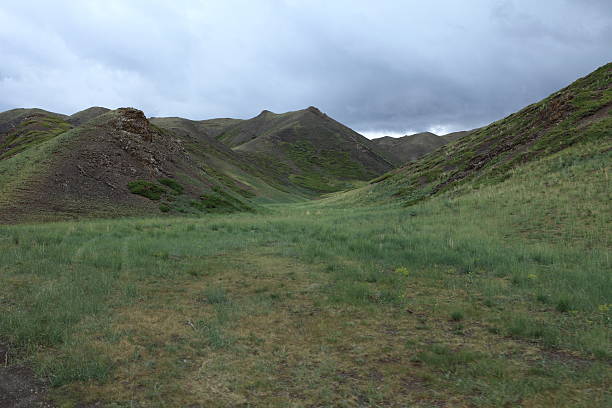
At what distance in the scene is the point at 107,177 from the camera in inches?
1297

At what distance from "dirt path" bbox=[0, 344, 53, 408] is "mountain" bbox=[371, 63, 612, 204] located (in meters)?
33.0

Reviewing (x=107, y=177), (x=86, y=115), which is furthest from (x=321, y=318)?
(x=86, y=115)

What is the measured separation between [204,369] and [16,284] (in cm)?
736

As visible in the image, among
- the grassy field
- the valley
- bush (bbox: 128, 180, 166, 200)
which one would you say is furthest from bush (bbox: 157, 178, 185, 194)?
the grassy field

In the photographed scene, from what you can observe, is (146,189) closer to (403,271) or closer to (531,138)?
(403,271)

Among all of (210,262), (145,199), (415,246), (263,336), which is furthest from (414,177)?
(263,336)

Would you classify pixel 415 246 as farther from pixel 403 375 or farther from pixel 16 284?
pixel 16 284

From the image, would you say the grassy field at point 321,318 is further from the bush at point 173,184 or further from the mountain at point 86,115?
the mountain at point 86,115

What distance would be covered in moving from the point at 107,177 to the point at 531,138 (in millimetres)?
41023

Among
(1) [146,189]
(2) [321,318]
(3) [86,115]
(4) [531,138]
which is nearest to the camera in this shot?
(2) [321,318]

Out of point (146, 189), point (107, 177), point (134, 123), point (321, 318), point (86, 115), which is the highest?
point (86, 115)

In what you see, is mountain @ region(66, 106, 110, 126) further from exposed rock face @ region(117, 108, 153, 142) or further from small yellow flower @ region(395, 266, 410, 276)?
small yellow flower @ region(395, 266, 410, 276)

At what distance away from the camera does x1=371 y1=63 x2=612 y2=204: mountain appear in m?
33.1

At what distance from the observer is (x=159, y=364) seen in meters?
6.75
